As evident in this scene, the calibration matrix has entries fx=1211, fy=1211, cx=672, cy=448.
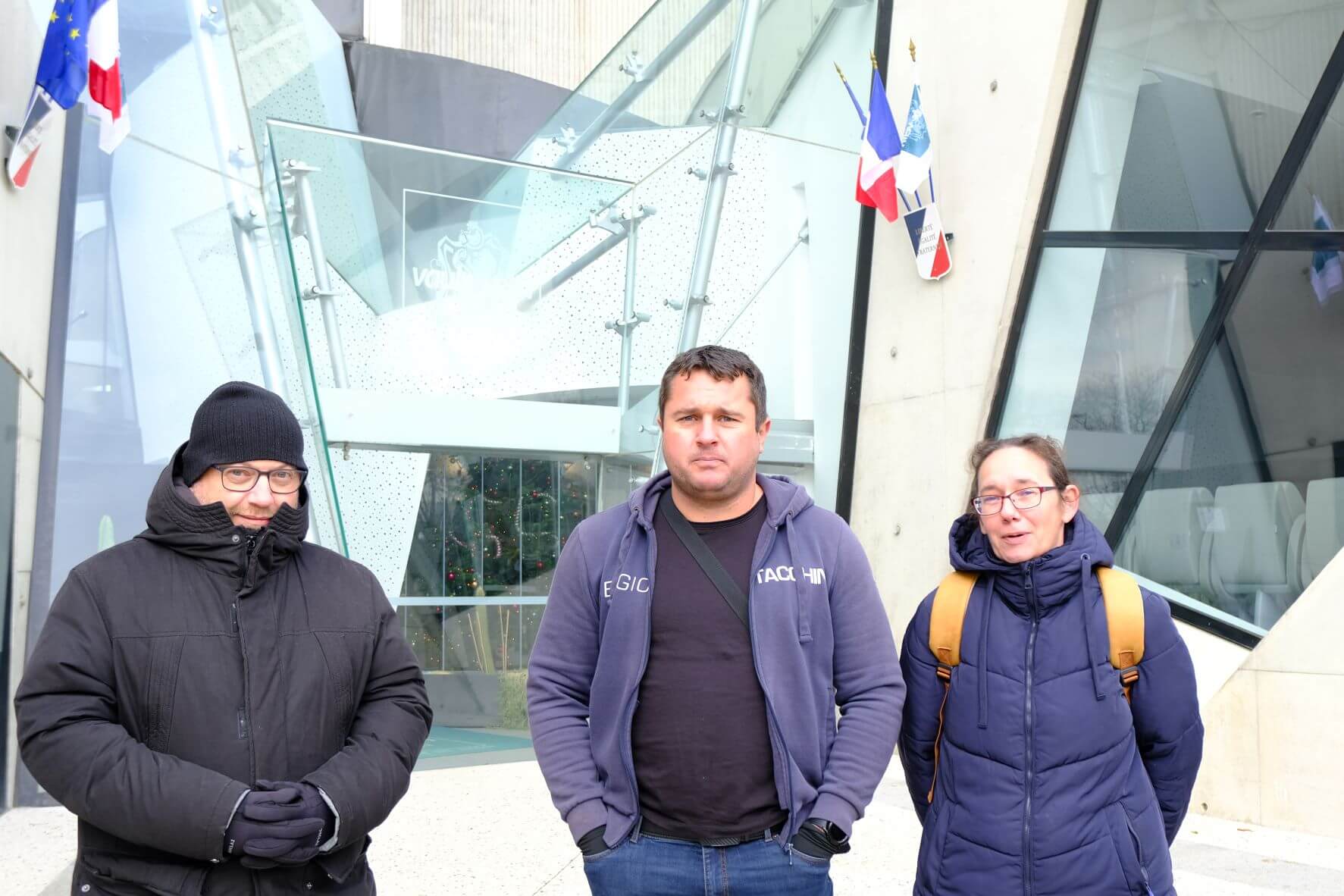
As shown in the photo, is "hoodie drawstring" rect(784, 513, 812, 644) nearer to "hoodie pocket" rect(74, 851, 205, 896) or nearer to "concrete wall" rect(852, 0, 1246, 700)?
"hoodie pocket" rect(74, 851, 205, 896)

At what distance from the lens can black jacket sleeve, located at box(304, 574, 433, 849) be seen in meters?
2.19

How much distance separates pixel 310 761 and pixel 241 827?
0.21 metres

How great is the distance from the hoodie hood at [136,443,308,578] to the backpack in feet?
4.44

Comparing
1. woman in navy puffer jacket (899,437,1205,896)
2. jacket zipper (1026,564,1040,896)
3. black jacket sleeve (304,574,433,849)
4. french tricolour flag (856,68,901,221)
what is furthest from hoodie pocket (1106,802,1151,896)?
french tricolour flag (856,68,901,221)

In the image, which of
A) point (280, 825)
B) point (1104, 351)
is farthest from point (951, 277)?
point (280, 825)

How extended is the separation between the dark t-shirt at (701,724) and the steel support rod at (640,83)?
651cm

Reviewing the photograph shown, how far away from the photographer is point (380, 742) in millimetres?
2316

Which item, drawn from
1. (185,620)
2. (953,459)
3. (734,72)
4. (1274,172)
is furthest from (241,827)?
(734,72)

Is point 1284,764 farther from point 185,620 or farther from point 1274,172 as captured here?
point 185,620

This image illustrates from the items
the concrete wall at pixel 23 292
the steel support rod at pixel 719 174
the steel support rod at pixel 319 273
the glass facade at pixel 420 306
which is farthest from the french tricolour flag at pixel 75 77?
the steel support rod at pixel 719 174

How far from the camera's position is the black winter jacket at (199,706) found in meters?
2.07

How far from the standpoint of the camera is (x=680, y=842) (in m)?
2.33

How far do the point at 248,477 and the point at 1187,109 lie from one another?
5.97 meters

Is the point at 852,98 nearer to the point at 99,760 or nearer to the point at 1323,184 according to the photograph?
the point at 1323,184
